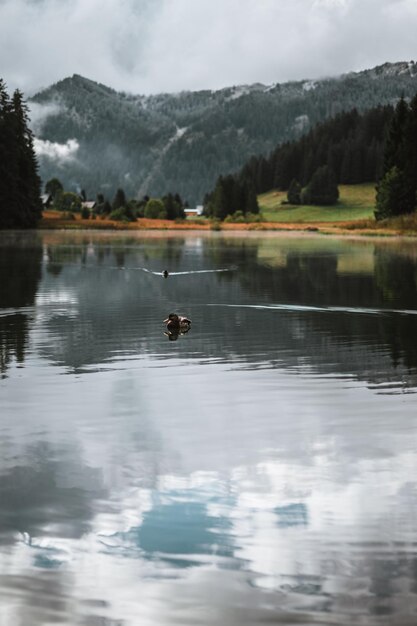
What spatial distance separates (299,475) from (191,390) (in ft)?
18.9

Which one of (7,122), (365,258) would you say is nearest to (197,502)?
(365,258)

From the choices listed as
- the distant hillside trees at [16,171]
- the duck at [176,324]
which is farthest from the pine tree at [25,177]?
the duck at [176,324]

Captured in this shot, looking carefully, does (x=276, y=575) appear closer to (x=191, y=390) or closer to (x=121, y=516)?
(x=121, y=516)

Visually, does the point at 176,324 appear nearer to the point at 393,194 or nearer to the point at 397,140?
the point at 393,194

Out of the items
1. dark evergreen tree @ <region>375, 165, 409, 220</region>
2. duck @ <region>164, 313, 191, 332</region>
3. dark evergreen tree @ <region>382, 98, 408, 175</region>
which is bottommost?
duck @ <region>164, 313, 191, 332</region>

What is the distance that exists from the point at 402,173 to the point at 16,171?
201 ft

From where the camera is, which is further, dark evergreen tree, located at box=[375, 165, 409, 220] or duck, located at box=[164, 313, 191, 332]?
dark evergreen tree, located at box=[375, 165, 409, 220]

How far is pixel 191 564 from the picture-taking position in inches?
317

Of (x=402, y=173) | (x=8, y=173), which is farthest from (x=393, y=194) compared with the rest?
(x=8, y=173)

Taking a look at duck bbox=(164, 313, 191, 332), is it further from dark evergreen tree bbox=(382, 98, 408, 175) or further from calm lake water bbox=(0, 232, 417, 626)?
dark evergreen tree bbox=(382, 98, 408, 175)

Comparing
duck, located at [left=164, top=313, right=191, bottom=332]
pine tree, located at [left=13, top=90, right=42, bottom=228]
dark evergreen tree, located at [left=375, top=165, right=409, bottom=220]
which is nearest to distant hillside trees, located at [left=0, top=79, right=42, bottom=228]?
pine tree, located at [left=13, top=90, right=42, bottom=228]

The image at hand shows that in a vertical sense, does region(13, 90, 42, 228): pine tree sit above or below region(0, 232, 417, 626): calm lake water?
above

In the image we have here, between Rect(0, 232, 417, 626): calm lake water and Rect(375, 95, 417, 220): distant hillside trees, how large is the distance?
112 metres

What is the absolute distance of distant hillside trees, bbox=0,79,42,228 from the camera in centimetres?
14212
